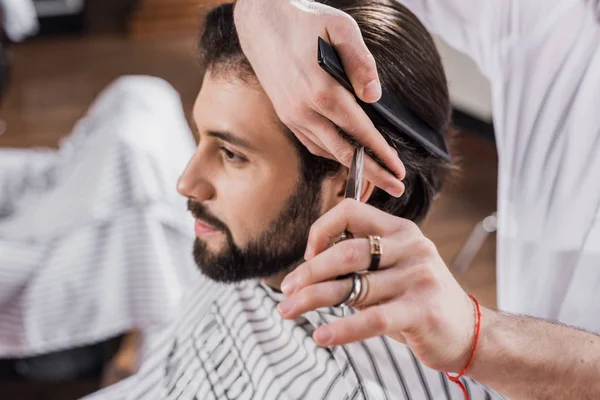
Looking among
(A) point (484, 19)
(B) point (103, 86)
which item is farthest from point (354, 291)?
(B) point (103, 86)

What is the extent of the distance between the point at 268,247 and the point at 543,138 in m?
0.56

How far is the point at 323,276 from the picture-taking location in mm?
610

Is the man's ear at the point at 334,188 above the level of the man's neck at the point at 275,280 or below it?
above

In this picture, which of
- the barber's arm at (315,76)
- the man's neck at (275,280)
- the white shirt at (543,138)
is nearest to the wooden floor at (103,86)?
the white shirt at (543,138)

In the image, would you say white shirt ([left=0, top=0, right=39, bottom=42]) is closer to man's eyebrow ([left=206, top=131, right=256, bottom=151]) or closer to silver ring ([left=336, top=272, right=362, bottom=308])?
man's eyebrow ([left=206, top=131, right=256, bottom=151])

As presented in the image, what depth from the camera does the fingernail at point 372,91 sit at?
32.2 inches

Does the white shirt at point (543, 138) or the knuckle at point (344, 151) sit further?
the white shirt at point (543, 138)

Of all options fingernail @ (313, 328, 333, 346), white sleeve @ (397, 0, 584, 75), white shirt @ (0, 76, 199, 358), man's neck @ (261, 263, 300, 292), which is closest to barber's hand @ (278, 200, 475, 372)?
fingernail @ (313, 328, 333, 346)

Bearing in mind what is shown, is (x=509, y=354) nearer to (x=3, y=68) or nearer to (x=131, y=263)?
(x=131, y=263)

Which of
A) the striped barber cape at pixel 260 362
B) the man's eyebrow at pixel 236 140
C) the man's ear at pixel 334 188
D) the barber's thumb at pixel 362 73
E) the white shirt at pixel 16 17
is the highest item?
the barber's thumb at pixel 362 73

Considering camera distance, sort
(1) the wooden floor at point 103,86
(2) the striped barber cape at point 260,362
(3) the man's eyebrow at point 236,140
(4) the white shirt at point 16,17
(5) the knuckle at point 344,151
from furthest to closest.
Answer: (4) the white shirt at point 16,17 < (1) the wooden floor at point 103,86 < (3) the man's eyebrow at point 236,140 < (2) the striped barber cape at point 260,362 < (5) the knuckle at point 344,151

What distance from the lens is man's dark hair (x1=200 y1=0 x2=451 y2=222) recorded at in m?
1.12

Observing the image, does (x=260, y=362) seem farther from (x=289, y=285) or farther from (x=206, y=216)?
(x=289, y=285)

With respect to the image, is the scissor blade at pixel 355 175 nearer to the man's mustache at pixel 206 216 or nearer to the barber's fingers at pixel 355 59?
the barber's fingers at pixel 355 59
